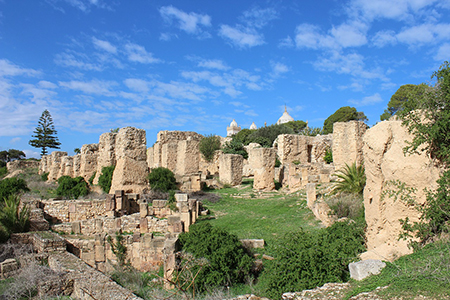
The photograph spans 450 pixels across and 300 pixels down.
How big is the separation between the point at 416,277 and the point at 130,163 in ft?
41.5

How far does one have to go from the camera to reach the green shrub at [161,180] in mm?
14238

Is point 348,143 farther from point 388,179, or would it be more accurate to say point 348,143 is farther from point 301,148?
point 388,179

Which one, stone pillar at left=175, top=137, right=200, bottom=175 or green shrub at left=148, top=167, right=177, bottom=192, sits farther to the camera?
stone pillar at left=175, top=137, right=200, bottom=175

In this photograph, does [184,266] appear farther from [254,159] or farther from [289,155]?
[289,155]

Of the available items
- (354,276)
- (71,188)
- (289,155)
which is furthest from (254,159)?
(354,276)

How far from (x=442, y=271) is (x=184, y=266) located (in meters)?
4.63

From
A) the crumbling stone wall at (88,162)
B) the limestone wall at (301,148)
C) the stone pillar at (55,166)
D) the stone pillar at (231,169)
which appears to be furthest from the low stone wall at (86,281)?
the stone pillar at (55,166)

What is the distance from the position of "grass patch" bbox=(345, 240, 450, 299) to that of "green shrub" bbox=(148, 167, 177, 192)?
36.3 feet

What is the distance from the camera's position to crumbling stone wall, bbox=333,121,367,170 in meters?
14.3

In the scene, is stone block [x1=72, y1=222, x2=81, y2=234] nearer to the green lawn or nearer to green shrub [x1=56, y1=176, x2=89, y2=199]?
the green lawn

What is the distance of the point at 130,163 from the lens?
1434 cm

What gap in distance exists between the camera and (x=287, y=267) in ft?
18.1

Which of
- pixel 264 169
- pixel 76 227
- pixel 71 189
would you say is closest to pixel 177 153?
pixel 71 189

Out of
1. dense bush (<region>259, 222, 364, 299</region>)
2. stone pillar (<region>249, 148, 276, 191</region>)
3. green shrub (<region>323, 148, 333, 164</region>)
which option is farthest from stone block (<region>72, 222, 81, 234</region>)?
green shrub (<region>323, 148, 333, 164</region>)
